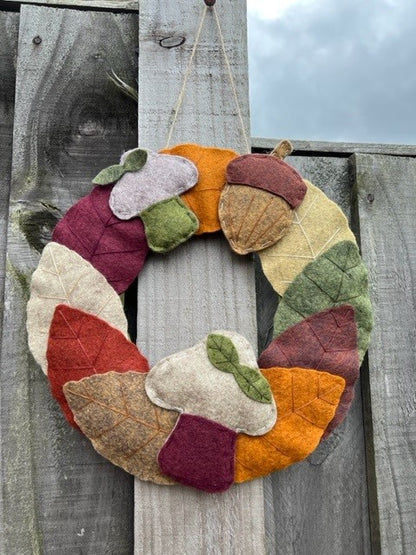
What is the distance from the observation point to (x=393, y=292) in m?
1.02

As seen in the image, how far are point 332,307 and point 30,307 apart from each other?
1.55ft

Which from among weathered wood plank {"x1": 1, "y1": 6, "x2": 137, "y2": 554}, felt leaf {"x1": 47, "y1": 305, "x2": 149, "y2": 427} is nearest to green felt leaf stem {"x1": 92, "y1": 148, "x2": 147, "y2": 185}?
weathered wood plank {"x1": 1, "y1": 6, "x2": 137, "y2": 554}

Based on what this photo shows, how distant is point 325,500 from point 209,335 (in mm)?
380

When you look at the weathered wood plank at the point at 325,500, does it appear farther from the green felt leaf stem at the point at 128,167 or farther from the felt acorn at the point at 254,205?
the green felt leaf stem at the point at 128,167

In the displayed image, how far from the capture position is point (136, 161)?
876mm

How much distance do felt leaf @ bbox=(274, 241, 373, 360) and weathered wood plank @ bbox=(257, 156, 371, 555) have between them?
13 centimetres

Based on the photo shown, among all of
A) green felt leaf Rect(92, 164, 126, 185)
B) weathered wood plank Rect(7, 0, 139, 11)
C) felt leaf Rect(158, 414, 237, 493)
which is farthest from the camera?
weathered wood plank Rect(7, 0, 139, 11)

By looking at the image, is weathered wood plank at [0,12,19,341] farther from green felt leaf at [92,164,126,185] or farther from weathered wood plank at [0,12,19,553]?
green felt leaf at [92,164,126,185]

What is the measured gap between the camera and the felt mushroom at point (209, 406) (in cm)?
77

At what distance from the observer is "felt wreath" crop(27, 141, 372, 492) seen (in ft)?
2.57

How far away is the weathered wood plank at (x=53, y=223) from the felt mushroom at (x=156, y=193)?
129 mm

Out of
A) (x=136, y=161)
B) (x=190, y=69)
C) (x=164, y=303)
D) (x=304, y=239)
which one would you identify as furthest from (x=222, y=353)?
(x=190, y=69)

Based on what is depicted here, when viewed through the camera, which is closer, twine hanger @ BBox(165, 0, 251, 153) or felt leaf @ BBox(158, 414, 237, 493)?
felt leaf @ BBox(158, 414, 237, 493)

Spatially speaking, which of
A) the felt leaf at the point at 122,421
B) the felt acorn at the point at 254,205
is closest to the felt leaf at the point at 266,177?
the felt acorn at the point at 254,205
